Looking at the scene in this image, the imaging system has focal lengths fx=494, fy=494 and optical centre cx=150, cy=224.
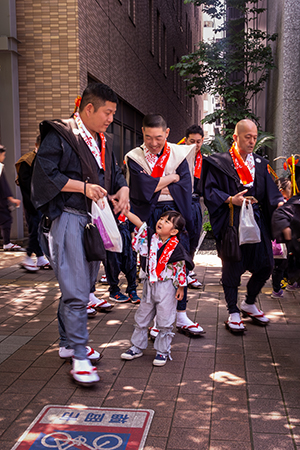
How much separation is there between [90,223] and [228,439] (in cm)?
180

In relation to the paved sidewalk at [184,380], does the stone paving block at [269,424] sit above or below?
above

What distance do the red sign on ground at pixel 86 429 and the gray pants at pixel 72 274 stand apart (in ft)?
1.90

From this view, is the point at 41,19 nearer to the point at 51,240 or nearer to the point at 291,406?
the point at 51,240

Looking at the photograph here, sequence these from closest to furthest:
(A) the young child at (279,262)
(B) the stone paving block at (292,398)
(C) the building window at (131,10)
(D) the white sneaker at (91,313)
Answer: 1. (B) the stone paving block at (292,398)
2. (D) the white sneaker at (91,313)
3. (A) the young child at (279,262)
4. (C) the building window at (131,10)

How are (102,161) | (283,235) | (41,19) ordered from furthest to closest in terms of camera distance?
1. (41,19)
2. (102,161)
3. (283,235)

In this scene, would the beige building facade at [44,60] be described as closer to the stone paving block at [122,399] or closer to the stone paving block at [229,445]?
the stone paving block at [122,399]

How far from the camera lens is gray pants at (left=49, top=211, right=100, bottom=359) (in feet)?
12.2

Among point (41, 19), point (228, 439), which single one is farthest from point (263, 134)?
point (228, 439)

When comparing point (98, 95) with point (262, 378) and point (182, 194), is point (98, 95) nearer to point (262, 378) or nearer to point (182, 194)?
point (182, 194)

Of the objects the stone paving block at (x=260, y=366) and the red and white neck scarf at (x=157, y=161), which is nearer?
the stone paving block at (x=260, y=366)

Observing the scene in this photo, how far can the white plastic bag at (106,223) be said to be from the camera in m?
3.84

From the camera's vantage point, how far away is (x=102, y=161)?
4020 mm

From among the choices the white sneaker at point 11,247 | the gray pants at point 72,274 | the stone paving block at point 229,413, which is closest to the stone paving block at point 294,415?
the stone paving block at point 229,413

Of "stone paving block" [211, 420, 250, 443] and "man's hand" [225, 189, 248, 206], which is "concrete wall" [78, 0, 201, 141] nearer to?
"man's hand" [225, 189, 248, 206]
